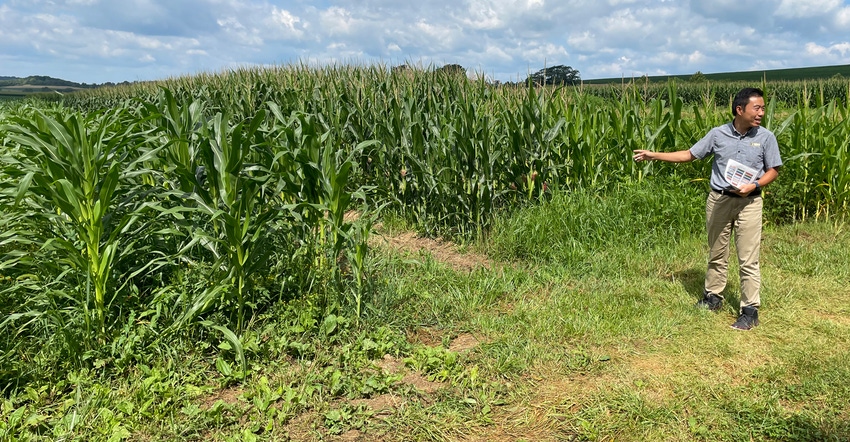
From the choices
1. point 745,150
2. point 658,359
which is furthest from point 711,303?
point 745,150

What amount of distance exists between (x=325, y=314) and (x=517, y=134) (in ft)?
11.3

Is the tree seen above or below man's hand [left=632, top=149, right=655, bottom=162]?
above

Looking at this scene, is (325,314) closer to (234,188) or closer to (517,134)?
(234,188)

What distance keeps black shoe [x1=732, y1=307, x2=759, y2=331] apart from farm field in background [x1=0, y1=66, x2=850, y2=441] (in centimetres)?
14

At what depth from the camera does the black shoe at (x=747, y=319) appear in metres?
4.14

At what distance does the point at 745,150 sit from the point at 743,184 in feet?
0.86

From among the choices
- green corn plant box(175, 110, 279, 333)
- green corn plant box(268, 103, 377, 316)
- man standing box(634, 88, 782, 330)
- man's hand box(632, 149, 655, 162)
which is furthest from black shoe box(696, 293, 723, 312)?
green corn plant box(175, 110, 279, 333)

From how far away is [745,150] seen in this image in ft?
13.3

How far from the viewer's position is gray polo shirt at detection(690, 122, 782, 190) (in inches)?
159

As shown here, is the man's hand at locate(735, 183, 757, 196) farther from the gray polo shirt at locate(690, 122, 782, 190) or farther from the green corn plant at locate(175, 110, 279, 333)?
the green corn plant at locate(175, 110, 279, 333)

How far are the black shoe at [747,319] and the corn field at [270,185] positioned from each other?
2.71m

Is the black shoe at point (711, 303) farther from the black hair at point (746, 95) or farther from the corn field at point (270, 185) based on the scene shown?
the corn field at point (270, 185)

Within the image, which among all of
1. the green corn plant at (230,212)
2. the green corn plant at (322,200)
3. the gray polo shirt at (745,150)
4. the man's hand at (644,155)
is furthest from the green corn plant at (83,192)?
the gray polo shirt at (745,150)

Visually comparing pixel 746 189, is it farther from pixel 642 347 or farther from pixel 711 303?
pixel 642 347
